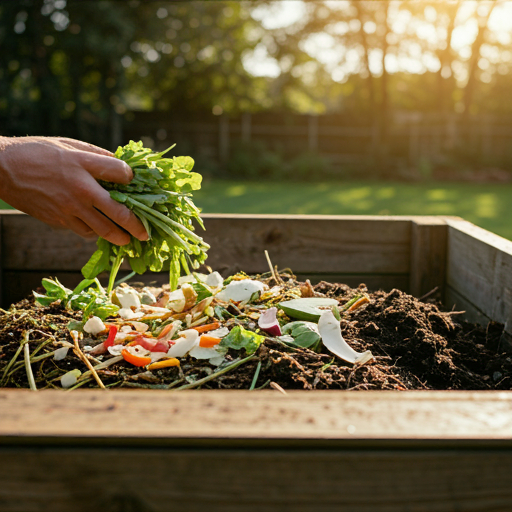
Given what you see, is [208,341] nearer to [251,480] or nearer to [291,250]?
[251,480]

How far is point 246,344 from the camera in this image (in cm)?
145

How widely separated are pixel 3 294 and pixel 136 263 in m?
1.07

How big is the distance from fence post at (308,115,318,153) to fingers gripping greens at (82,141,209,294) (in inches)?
771

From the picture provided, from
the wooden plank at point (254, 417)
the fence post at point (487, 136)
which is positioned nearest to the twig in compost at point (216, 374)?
the wooden plank at point (254, 417)

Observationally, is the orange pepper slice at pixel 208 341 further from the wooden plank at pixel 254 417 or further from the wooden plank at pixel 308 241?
the wooden plank at pixel 308 241

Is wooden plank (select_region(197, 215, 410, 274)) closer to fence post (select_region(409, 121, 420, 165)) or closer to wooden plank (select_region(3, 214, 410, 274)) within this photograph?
wooden plank (select_region(3, 214, 410, 274))

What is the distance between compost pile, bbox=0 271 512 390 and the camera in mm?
1381

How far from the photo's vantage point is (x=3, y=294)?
2.56 m

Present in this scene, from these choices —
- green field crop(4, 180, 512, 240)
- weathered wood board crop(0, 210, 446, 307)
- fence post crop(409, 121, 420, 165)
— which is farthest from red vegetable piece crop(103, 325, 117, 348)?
fence post crop(409, 121, 420, 165)

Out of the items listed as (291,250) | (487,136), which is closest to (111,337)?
(291,250)

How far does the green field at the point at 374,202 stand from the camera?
32.4 ft

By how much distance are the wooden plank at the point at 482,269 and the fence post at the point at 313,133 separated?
62.4ft

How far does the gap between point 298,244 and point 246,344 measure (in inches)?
47.8

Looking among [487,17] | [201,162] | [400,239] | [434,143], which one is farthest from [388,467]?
[487,17]
